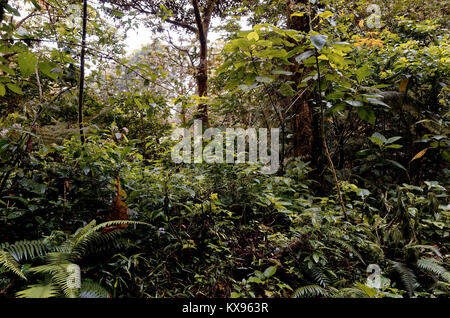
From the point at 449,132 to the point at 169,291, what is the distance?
12.4 feet

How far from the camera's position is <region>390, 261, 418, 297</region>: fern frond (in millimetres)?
1484

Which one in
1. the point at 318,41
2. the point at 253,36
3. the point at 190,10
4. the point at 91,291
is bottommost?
the point at 91,291

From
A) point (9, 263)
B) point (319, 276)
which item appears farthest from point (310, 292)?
point (9, 263)

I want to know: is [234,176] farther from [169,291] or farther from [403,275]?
[403,275]

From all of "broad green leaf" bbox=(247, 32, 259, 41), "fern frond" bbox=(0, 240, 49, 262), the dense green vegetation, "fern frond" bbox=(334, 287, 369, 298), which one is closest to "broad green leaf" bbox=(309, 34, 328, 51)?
the dense green vegetation

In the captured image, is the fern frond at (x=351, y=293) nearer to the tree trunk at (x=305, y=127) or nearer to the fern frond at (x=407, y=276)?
the fern frond at (x=407, y=276)

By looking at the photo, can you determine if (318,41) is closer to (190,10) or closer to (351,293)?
(351,293)

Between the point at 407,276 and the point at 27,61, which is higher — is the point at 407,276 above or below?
below

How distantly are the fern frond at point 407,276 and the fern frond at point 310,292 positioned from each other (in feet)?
1.89

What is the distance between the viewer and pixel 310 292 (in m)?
1.43

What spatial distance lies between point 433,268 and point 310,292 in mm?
918

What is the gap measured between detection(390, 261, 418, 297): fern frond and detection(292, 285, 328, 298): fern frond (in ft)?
1.89

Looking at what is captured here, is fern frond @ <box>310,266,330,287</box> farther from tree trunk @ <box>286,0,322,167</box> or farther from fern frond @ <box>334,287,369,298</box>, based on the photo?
tree trunk @ <box>286,0,322,167</box>

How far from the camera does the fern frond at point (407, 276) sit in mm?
1484
